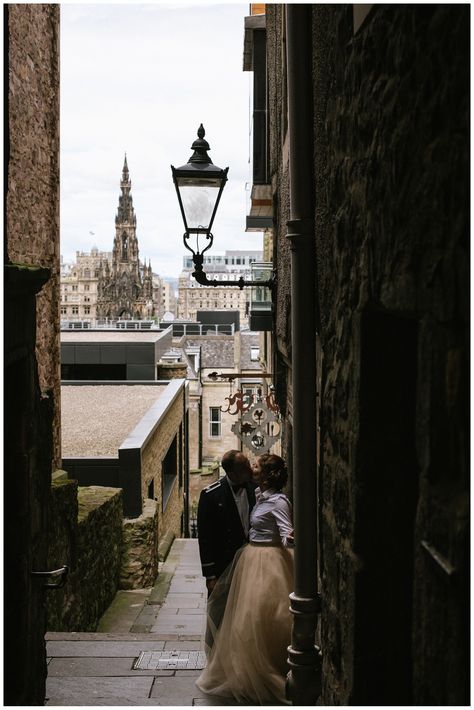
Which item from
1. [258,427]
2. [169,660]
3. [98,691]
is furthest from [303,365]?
[258,427]

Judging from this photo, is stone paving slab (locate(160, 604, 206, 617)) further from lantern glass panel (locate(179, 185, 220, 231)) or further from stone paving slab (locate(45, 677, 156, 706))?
lantern glass panel (locate(179, 185, 220, 231))

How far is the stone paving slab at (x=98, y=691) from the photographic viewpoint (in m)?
5.69

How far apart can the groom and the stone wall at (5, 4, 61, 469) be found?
3475mm

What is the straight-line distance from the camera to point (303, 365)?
481cm

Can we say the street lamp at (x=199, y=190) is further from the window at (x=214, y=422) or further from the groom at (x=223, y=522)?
the window at (x=214, y=422)

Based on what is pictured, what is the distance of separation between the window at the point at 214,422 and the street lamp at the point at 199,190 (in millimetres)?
40770

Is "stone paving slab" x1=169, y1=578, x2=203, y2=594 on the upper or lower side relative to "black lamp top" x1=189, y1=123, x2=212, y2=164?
lower

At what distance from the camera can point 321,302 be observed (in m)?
4.89

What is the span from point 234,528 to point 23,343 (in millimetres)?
2238

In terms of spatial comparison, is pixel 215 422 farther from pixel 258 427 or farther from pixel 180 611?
pixel 258 427

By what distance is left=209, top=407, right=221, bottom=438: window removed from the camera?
49500 millimetres

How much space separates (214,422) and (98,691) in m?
44.2

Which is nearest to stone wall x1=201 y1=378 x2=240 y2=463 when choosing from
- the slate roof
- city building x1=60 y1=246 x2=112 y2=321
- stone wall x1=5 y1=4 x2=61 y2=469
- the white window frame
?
the white window frame

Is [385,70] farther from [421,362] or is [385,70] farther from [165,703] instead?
[165,703]
